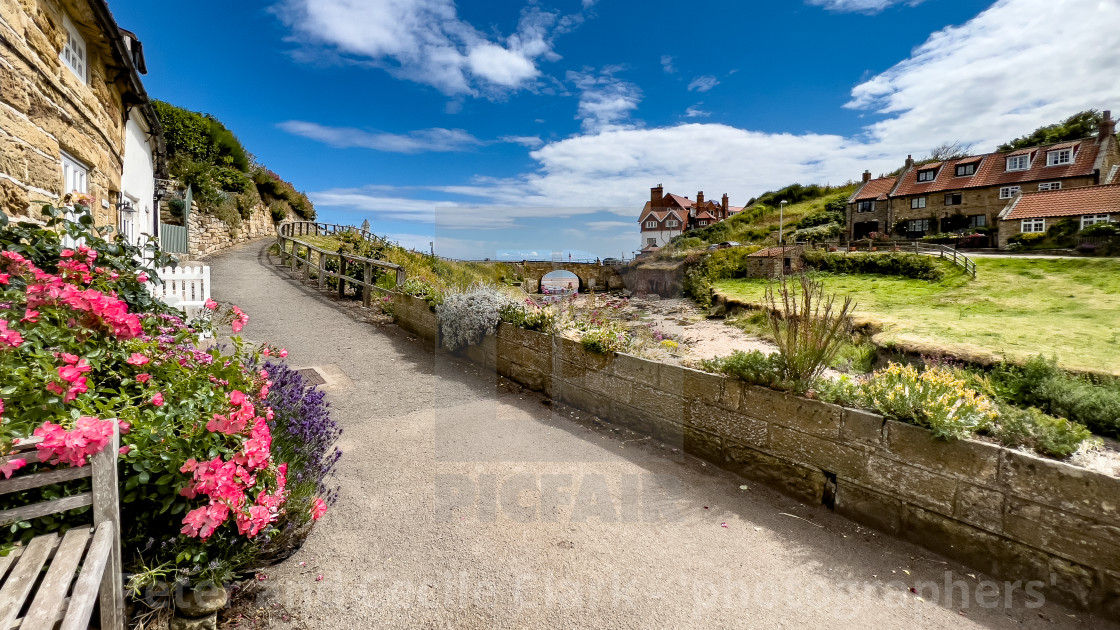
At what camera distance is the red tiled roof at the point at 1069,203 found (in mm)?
25594

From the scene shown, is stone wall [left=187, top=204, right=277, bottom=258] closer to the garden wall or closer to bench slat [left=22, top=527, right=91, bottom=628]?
bench slat [left=22, top=527, right=91, bottom=628]

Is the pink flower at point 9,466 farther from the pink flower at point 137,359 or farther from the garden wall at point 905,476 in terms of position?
the garden wall at point 905,476

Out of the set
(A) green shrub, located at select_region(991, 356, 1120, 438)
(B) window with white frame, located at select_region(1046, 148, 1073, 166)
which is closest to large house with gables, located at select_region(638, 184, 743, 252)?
(B) window with white frame, located at select_region(1046, 148, 1073, 166)

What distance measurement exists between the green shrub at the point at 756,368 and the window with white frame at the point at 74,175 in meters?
6.25

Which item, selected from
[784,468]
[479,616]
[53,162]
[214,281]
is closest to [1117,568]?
[784,468]

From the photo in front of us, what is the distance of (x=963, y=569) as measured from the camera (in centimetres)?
313

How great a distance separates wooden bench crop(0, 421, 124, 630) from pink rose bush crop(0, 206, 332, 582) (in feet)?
0.24

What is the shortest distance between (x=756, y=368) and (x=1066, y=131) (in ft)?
216

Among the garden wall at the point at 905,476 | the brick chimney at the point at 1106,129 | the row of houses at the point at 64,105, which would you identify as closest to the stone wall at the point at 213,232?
the row of houses at the point at 64,105

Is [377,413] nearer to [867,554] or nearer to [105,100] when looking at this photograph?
[867,554]

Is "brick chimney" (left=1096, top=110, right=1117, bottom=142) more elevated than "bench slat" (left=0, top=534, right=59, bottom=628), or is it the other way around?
"brick chimney" (left=1096, top=110, right=1117, bottom=142)

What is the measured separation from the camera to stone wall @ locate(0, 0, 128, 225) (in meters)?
3.42

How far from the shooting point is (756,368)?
4305 millimetres

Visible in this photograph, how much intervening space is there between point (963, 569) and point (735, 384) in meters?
1.91
